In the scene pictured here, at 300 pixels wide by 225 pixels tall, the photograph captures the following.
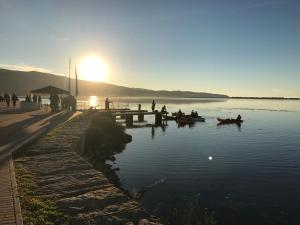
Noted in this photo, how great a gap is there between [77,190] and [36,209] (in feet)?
6.06

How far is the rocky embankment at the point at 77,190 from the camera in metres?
9.45

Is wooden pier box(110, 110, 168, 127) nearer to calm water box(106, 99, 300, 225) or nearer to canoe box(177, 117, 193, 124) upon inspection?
canoe box(177, 117, 193, 124)

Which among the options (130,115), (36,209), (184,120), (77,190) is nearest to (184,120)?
(184,120)

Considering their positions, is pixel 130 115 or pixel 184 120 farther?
pixel 184 120

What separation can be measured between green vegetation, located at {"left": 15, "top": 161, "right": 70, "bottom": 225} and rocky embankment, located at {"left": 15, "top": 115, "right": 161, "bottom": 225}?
13cm

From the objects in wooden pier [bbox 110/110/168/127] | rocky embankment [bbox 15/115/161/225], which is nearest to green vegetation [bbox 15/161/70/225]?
rocky embankment [bbox 15/115/161/225]

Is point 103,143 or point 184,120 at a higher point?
point 184,120

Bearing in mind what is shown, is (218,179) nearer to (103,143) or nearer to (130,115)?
(103,143)

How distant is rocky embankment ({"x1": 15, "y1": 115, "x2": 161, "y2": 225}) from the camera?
31.0 ft

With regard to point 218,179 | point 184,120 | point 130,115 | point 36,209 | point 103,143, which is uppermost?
point 36,209

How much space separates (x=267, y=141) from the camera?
43.0m

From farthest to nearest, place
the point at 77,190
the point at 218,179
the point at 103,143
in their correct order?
the point at 103,143 < the point at 218,179 < the point at 77,190

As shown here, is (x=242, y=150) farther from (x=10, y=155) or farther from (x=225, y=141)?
(x=10, y=155)

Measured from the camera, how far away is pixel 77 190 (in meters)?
11.3
